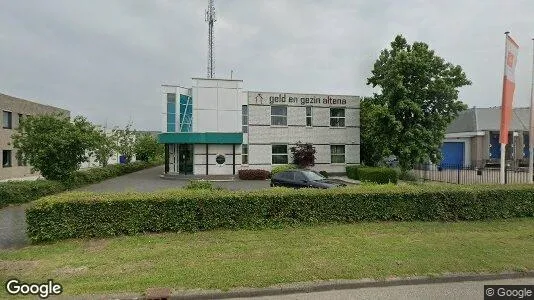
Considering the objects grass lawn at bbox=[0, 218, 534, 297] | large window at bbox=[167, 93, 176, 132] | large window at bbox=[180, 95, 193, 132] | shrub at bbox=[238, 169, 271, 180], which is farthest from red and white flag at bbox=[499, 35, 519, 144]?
large window at bbox=[167, 93, 176, 132]

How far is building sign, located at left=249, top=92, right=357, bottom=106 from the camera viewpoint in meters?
26.4

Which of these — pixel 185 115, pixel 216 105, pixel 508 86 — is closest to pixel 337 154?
pixel 216 105

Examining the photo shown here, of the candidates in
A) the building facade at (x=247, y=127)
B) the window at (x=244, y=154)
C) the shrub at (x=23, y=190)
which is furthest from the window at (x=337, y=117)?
the shrub at (x=23, y=190)

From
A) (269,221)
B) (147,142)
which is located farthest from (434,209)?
(147,142)

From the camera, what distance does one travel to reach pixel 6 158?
26.8 meters

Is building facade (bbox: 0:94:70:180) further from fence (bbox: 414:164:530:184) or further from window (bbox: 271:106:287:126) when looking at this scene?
fence (bbox: 414:164:530:184)

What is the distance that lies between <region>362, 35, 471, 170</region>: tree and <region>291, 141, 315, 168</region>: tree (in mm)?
5843

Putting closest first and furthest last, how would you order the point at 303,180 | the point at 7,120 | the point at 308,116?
the point at 303,180 → the point at 7,120 → the point at 308,116

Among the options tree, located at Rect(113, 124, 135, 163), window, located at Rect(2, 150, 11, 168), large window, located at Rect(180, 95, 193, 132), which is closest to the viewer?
large window, located at Rect(180, 95, 193, 132)

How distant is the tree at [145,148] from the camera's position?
139 ft

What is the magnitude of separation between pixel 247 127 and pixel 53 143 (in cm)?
1351

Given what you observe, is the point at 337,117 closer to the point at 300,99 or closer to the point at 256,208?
the point at 300,99

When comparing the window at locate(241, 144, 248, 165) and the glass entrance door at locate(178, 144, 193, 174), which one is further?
the window at locate(241, 144, 248, 165)

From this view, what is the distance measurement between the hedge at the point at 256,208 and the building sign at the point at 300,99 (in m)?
17.8
